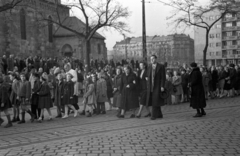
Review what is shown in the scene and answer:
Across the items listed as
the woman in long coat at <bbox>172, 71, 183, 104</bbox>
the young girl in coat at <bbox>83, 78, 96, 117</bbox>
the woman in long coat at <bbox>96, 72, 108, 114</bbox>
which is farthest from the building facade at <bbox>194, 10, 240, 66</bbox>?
the young girl in coat at <bbox>83, 78, 96, 117</bbox>

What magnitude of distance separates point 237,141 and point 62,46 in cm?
4024

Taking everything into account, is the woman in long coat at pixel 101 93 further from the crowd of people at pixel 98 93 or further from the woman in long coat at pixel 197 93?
the woman in long coat at pixel 197 93

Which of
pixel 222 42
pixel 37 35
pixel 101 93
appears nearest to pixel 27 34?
pixel 37 35

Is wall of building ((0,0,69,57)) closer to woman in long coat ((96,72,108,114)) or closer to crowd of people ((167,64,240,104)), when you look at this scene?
crowd of people ((167,64,240,104))

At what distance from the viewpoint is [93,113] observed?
12.4m

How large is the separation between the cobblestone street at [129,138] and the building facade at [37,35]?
19.7 m

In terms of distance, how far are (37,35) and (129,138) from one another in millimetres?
35476

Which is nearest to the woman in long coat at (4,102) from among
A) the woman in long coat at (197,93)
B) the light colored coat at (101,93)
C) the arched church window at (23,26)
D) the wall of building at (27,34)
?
the light colored coat at (101,93)

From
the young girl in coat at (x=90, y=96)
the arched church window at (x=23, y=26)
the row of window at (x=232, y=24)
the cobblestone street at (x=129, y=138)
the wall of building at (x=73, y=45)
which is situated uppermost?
the row of window at (x=232, y=24)

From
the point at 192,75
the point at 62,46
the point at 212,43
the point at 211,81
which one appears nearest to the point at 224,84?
the point at 211,81

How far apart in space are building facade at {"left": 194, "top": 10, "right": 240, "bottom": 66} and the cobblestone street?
75.3m

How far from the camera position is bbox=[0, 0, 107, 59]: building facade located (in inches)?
1310

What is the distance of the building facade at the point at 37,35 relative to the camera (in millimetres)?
33281

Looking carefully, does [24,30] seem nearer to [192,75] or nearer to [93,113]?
[93,113]
